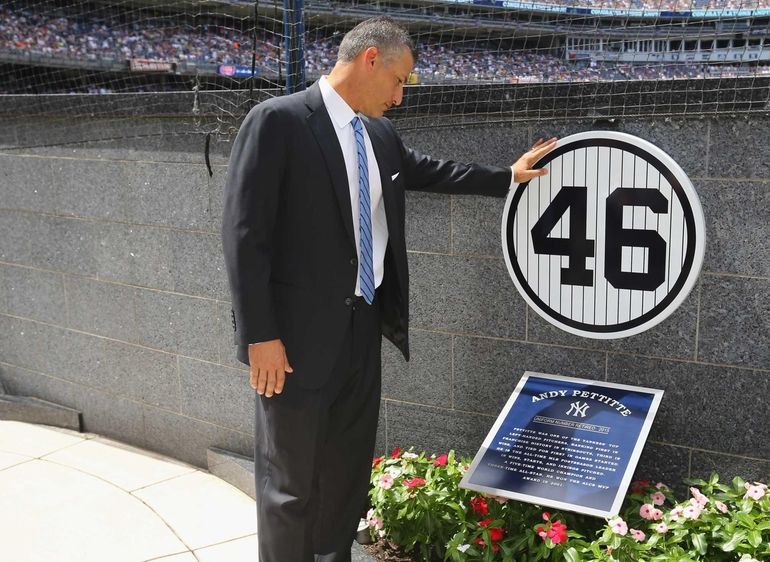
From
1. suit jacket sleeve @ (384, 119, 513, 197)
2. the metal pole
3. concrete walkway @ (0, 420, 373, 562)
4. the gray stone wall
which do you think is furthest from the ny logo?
the metal pole

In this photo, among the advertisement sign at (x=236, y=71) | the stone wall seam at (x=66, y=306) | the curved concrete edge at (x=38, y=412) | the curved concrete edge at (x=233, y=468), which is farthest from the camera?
the advertisement sign at (x=236, y=71)

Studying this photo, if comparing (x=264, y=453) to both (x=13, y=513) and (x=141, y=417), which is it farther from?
(x=141, y=417)

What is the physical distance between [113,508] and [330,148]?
2.23m

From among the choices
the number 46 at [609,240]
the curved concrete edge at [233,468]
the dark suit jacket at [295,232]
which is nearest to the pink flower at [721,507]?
the number 46 at [609,240]

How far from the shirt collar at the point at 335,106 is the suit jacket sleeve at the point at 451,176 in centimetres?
40

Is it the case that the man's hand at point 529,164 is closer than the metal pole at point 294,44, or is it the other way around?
the man's hand at point 529,164

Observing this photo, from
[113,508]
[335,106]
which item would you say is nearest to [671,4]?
[335,106]

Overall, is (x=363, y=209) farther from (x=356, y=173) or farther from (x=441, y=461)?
(x=441, y=461)

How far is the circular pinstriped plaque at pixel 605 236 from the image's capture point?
10.0 feet

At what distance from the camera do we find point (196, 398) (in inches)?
180

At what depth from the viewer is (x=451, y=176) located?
3262 mm

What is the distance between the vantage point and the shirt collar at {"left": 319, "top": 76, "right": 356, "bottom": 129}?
2.84m

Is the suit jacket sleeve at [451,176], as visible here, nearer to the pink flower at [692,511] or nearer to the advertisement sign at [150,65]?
the pink flower at [692,511]

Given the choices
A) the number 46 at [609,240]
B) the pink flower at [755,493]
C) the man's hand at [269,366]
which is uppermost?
the number 46 at [609,240]
